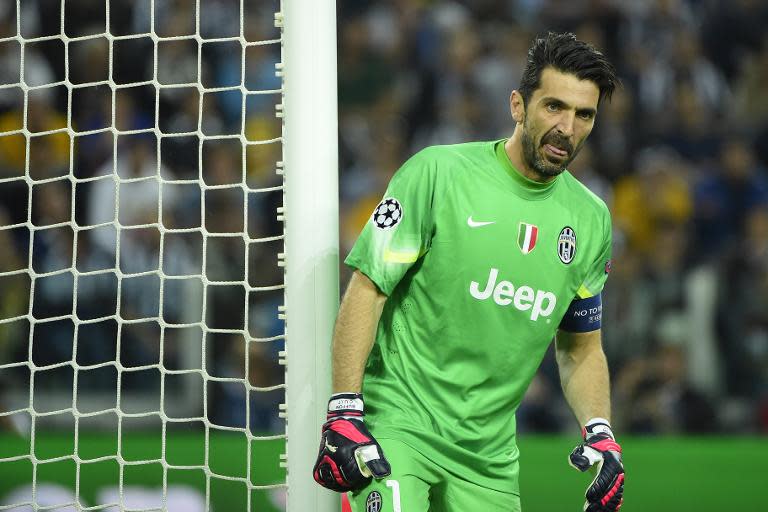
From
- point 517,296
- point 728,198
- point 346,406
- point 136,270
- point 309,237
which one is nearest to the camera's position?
point 346,406

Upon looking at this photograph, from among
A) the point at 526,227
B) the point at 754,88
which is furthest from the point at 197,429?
the point at 754,88

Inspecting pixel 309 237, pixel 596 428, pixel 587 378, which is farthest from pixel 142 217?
pixel 596 428

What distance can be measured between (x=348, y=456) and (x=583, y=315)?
921 mm

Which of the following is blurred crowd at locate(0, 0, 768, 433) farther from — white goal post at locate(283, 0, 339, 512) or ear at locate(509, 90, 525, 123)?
ear at locate(509, 90, 525, 123)

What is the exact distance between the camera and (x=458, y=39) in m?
8.02

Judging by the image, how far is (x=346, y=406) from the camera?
114 inches

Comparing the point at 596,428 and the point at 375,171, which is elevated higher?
the point at 375,171

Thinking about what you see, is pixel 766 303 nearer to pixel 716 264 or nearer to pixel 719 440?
pixel 716 264

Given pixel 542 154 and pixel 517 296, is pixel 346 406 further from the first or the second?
pixel 542 154

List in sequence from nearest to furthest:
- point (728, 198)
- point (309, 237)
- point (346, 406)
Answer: point (346, 406), point (309, 237), point (728, 198)

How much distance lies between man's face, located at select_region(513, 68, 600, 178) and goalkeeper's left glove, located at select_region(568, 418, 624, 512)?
30.4 inches

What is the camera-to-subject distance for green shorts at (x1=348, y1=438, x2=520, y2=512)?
289 centimetres

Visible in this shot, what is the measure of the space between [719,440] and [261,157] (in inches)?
126

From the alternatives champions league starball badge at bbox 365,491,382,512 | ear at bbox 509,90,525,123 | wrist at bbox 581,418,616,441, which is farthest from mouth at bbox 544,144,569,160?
champions league starball badge at bbox 365,491,382,512
